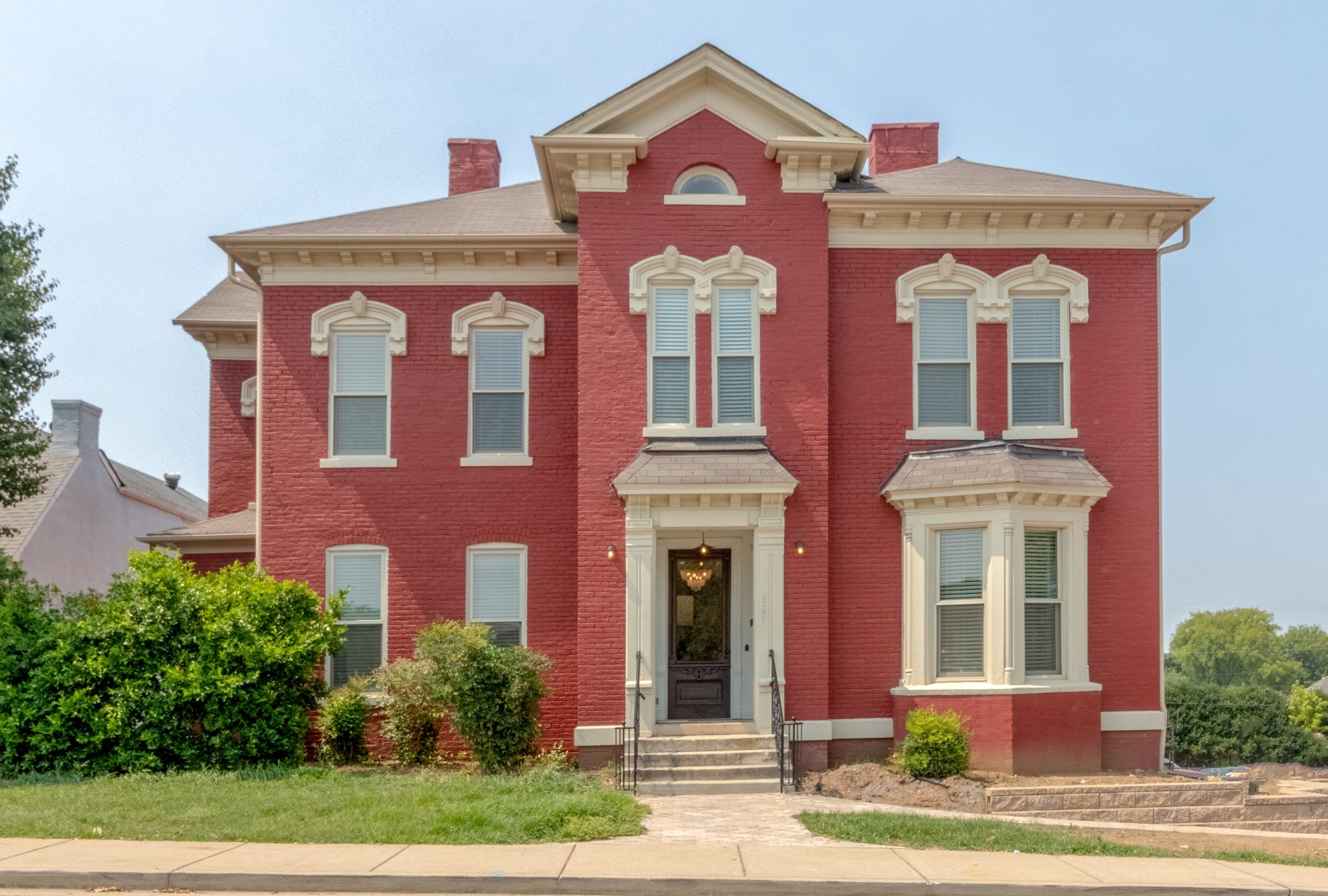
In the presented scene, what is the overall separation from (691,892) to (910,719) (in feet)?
19.7

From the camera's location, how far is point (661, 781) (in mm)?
13539

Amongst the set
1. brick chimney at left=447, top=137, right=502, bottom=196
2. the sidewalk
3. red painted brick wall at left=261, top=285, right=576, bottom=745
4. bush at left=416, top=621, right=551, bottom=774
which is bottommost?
the sidewalk

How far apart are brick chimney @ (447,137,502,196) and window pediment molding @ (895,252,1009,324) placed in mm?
8136

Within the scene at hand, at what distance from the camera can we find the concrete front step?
13398 mm

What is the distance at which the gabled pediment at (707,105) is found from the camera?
14984 mm

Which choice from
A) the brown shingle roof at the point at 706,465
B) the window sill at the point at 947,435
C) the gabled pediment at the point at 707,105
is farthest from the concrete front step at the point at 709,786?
the gabled pediment at the point at 707,105

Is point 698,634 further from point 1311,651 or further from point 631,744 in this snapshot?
point 1311,651

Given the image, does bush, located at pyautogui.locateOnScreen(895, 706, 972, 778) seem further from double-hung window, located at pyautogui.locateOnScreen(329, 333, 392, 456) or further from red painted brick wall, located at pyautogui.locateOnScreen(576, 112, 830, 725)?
double-hung window, located at pyautogui.locateOnScreen(329, 333, 392, 456)

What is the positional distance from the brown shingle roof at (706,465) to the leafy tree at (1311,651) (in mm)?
109377

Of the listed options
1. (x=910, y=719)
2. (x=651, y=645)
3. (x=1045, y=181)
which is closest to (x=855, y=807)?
(x=910, y=719)

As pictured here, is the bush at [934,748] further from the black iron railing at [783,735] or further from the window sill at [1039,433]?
the window sill at [1039,433]

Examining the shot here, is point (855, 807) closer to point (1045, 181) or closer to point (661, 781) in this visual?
point (661, 781)

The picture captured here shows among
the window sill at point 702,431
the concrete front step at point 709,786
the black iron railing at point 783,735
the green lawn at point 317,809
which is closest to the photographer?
the green lawn at point 317,809

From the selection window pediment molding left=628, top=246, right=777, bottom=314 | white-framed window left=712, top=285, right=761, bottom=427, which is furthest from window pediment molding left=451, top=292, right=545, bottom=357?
white-framed window left=712, top=285, right=761, bottom=427
